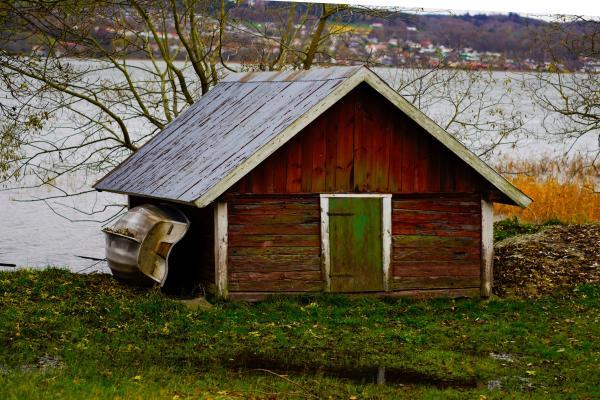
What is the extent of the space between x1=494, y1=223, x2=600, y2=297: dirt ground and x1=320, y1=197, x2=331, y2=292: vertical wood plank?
10.3 feet

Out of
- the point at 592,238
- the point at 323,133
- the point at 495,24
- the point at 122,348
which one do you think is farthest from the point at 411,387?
the point at 495,24

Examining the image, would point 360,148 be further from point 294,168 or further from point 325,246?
point 325,246

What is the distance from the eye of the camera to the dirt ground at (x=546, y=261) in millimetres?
17875

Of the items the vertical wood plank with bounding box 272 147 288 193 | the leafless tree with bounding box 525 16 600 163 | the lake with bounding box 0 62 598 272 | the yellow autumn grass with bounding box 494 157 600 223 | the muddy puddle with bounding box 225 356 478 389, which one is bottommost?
the muddy puddle with bounding box 225 356 478 389

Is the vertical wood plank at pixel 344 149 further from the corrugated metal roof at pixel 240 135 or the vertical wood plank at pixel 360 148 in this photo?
the corrugated metal roof at pixel 240 135

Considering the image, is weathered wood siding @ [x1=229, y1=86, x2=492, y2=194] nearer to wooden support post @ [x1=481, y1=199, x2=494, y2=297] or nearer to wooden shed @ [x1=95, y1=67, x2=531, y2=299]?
wooden shed @ [x1=95, y1=67, x2=531, y2=299]

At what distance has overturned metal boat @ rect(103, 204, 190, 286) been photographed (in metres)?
16.3

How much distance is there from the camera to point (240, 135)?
1688cm

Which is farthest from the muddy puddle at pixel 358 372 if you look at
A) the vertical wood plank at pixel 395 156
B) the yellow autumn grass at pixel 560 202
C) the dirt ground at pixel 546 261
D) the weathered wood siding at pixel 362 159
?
the yellow autumn grass at pixel 560 202

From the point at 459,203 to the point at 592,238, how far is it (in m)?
4.91

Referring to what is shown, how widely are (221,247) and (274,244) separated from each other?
33.8 inches

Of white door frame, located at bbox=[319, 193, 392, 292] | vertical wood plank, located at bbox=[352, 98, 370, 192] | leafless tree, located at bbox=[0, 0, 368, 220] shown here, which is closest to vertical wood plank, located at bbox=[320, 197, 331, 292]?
white door frame, located at bbox=[319, 193, 392, 292]

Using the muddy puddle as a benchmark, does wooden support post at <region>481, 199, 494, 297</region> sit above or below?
above

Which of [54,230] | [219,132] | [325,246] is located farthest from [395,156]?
[54,230]
